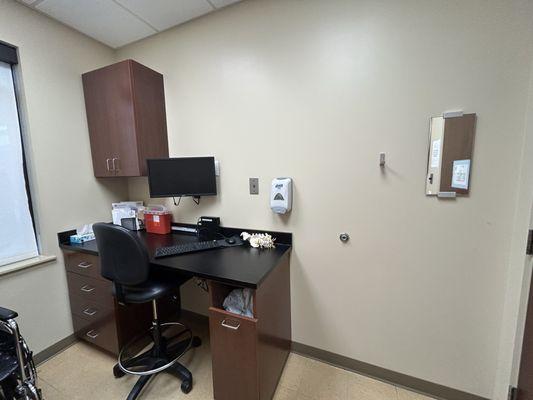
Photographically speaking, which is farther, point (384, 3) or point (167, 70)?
point (167, 70)

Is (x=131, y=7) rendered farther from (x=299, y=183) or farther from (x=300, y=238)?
(x=300, y=238)

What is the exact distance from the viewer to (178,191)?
1.77m

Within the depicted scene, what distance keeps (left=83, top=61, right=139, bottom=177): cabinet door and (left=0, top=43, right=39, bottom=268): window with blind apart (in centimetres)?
44

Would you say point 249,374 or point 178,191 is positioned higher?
point 178,191

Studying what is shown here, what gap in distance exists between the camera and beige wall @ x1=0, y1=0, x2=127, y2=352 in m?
1.60

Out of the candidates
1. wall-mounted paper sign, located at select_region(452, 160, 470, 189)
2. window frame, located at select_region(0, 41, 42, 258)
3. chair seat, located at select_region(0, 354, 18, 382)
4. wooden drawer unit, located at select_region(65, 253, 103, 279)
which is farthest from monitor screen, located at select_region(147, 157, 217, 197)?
wall-mounted paper sign, located at select_region(452, 160, 470, 189)

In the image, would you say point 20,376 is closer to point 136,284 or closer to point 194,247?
point 136,284

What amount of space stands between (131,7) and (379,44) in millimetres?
1736

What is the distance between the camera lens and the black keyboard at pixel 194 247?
4.91 ft

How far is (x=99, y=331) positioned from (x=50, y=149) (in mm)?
1480

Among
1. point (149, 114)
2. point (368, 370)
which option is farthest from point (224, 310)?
point (149, 114)

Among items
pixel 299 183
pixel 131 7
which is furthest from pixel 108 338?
pixel 131 7

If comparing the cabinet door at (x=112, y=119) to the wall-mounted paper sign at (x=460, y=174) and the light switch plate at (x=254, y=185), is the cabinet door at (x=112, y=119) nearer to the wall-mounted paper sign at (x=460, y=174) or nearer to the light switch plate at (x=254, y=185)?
the light switch plate at (x=254, y=185)

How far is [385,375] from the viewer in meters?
1.53
